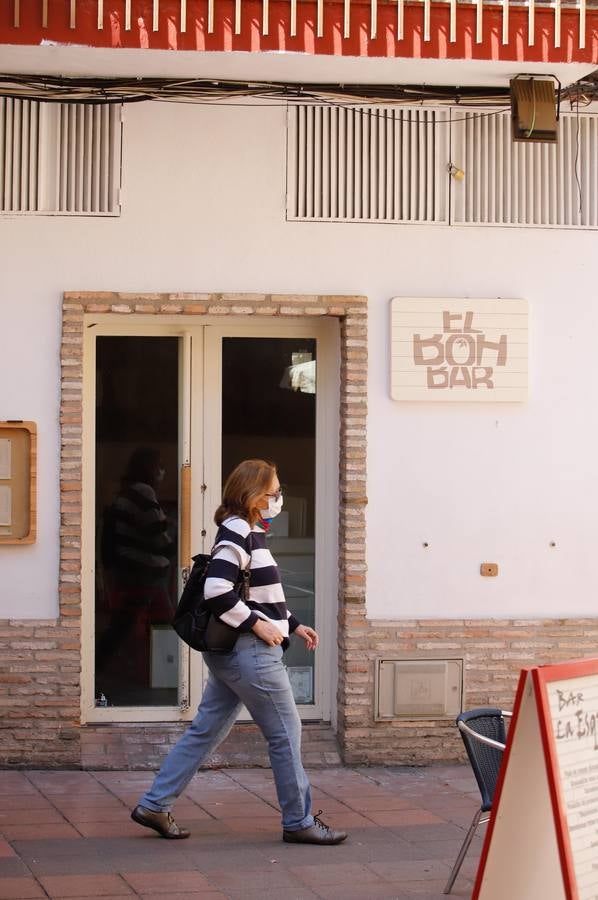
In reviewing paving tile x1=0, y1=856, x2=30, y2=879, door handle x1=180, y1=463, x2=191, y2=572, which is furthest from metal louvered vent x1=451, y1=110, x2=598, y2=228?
paving tile x1=0, y1=856, x2=30, y2=879

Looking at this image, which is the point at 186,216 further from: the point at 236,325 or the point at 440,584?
the point at 440,584

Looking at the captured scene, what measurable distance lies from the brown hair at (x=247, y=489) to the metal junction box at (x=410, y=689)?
2257 mm

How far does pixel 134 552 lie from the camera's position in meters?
8.45

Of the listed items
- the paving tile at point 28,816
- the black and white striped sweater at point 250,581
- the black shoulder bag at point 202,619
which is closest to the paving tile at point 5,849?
the paving tile at point 28,816

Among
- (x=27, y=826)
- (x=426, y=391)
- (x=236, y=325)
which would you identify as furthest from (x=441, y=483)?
(x=27, y=826)

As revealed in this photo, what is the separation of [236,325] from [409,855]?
12.1ft

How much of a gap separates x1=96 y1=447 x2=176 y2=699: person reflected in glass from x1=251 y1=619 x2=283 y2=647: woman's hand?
234cm

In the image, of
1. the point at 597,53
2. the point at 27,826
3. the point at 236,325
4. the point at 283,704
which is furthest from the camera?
the point at 236,325

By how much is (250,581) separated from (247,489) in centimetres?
45

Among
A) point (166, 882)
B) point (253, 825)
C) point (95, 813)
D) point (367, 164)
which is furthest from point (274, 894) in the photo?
point (367, 164)

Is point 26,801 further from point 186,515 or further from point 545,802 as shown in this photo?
point 545,802

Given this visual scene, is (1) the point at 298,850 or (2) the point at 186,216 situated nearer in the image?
(1) the point at 298,850

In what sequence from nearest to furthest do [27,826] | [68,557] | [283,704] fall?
[283,704] → [27,826] → [68,557]

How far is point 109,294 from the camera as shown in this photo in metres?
8.00
